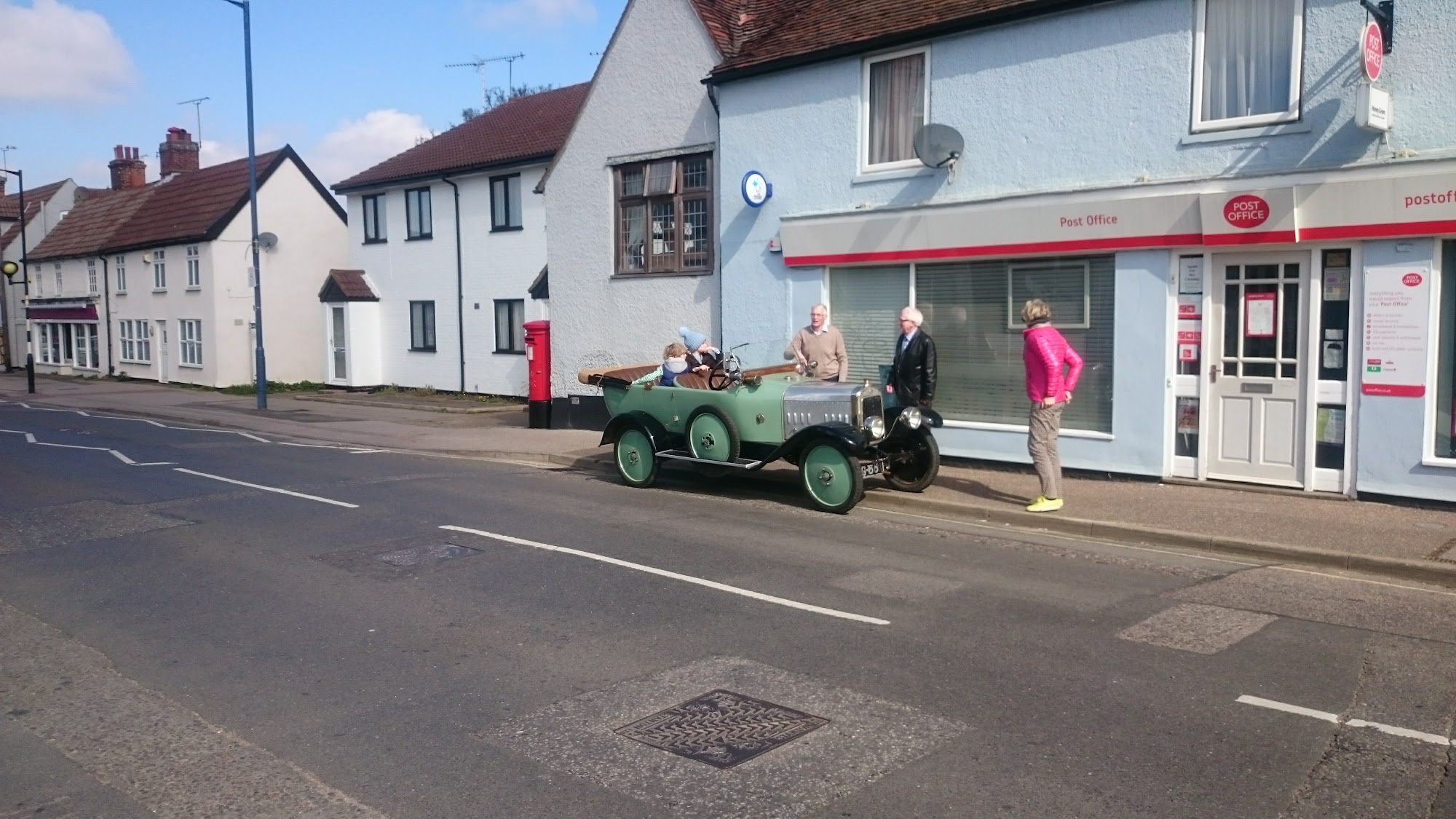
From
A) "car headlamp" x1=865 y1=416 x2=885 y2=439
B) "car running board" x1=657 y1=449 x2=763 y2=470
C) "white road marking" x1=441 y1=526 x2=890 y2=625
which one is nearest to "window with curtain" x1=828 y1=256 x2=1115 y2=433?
"car headlamp" x1=865 y1=416 x2=885 y2=439

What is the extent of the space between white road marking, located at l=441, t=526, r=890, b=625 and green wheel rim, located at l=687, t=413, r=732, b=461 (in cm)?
276

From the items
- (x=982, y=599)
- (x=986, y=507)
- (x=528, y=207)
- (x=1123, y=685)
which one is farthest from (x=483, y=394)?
(x=1123, y=685)

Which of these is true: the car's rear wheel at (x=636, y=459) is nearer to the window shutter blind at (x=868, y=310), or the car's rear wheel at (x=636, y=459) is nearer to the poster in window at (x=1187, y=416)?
the window shutter blind at (x=868, y=310)

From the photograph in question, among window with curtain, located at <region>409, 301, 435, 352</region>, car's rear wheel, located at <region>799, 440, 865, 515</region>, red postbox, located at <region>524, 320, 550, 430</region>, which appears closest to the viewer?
car's rear wheel, located at <region>799, 440, 865, 515</region>

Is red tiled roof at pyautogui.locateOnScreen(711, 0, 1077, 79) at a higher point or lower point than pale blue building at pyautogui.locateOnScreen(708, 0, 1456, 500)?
higher

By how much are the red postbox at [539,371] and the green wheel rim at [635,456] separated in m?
6.58

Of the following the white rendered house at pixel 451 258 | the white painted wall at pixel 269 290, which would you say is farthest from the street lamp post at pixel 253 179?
the white painted wall at pixel 269 290

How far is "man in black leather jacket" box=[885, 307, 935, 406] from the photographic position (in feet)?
39.5

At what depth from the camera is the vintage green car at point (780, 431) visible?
36.3ft

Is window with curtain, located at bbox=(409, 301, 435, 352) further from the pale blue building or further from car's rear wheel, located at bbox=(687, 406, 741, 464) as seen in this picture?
car's rear wheel, located at bbox=(687, 406, 741, 464)

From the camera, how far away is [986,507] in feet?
36.0

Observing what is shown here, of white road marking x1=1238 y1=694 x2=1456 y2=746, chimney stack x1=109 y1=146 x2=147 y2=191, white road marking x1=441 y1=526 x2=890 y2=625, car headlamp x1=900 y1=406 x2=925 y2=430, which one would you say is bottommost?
white road marking x1=1238 y1=694 x2=1456 y2=746

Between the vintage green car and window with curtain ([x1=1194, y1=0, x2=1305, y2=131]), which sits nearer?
window with curtain ([x1=1194, y1=0, x2=1305, y2=131])

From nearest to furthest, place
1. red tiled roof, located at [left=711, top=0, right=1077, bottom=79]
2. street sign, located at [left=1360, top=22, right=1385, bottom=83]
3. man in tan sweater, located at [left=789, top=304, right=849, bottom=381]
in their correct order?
street sign, located at [left=1360, top=22, right=1385, bottom=83] < red tiled roof, located at [left=711, top=0, right=1077, bottom=79] < man in tan sweater, located at [left=789, top=304, right=849, bottom=381]
